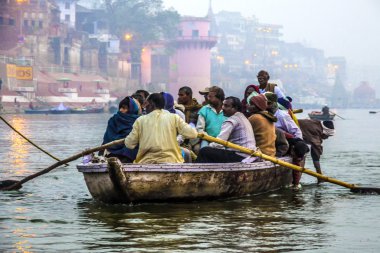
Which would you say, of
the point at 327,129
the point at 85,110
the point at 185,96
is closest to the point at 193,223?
the point at 185,96

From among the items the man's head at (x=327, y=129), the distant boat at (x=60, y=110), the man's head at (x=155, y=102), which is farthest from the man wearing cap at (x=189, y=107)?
the distant boat at (x=60, y=110)

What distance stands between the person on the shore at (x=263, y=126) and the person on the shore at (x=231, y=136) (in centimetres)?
38

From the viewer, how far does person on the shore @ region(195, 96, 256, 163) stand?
443 inches

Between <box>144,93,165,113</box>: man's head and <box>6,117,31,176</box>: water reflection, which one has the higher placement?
<box>144,93,165,113</box>: man's head

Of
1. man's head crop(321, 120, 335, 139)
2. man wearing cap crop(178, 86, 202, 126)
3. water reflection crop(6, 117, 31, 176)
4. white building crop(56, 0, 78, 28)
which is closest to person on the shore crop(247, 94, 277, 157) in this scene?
man wearing cap crop(178, 86, 202, 126)

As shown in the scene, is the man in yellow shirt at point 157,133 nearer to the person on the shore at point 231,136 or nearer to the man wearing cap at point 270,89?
the person on the shore at point 231,136

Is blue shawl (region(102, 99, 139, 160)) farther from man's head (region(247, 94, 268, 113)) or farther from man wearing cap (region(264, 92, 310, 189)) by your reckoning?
man wearing cap (region(264, 92, 310, 189))

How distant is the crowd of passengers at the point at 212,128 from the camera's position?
34.5ft

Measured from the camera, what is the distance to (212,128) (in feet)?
39.2

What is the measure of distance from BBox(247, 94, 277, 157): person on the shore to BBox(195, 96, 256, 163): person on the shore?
0.38 meters

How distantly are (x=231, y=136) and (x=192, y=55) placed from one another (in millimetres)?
96736

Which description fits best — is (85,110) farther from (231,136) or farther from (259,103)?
(231,136)

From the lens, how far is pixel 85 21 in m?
106

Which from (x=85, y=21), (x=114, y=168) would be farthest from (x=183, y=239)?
(x=85, y=21)
